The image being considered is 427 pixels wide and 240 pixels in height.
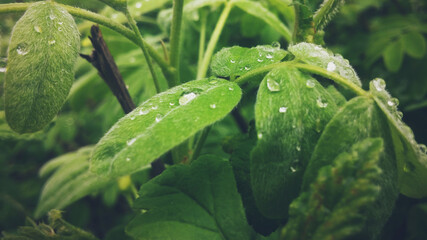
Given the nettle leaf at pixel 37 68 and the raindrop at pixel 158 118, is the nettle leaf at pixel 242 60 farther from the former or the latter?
the nettle leaf at pixel 37 68

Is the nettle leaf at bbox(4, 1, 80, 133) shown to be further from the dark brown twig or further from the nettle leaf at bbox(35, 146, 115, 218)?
the nettle leaf at bbox(35, 146, 115, 218)

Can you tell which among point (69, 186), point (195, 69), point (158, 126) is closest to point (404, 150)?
point (158, 126)

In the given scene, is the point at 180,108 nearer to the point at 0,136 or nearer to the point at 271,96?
the point at 271,96

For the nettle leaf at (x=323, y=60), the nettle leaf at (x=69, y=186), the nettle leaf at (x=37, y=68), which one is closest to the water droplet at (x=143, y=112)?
the nettle leaf at (x=37, y=68)

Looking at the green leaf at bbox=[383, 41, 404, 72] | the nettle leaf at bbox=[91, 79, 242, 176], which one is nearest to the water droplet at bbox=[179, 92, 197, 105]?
the nettle leaf at bbox=[91, 79, 242, 176]

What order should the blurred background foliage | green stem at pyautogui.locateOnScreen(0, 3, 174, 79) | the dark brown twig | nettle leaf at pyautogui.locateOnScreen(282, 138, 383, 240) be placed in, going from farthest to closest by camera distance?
1. the blurred background foliage
2. the dark brown twig
3. green stem at pyautogui.locateOnScreen(0, 3, 174, 79)
4. nettle leaf at pyautogui.locateOnScreen(282, 138, 383, 240)

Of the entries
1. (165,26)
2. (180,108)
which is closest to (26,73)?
(180,108)
